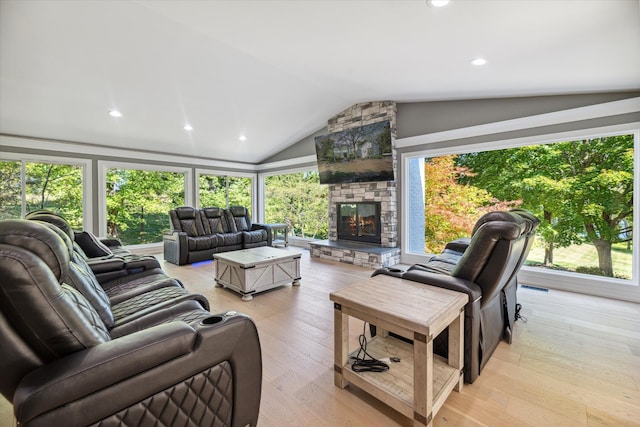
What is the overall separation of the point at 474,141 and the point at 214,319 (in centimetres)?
455

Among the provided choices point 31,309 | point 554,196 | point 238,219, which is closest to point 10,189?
point 238,219

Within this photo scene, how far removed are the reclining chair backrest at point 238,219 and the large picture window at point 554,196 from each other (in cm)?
379

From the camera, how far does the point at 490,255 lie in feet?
5.94

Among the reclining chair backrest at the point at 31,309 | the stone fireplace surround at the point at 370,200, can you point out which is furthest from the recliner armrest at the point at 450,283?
the stone fireplace surround at the point at 370,200

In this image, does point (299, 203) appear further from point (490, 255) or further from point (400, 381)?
point (400, 381)

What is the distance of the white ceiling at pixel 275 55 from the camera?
2.31 m

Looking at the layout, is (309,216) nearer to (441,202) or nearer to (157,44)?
(441,202)

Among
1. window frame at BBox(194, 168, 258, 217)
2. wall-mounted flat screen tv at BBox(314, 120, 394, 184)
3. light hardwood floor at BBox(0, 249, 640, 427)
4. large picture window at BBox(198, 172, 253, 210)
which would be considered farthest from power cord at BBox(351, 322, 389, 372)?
large picture window at BBox(198, 172, 253, 210)

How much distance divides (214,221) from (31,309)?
540 centimetres

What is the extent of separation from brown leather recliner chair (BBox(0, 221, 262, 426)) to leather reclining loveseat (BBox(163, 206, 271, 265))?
4.26m

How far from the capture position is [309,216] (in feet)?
25.4

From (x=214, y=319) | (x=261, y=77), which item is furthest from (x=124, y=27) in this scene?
(x=214, y=319)

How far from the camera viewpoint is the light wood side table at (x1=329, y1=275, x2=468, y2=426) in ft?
4.51

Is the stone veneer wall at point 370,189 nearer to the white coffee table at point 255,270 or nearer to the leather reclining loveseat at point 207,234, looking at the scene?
the leather reclining loveseat at point 207,234
